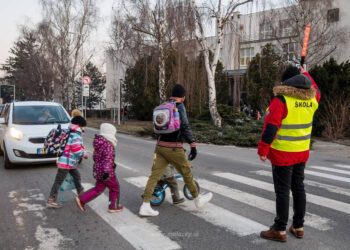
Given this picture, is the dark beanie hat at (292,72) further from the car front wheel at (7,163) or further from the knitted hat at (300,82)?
the car front wheel at (7,163)

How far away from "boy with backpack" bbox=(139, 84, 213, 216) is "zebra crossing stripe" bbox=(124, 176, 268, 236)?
20cm

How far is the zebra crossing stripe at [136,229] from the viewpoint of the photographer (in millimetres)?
3938

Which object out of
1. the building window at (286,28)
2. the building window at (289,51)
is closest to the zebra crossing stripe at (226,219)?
the building window at (286,28)

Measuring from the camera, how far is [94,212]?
5148 mm

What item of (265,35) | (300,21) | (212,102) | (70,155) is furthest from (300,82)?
(265,35)

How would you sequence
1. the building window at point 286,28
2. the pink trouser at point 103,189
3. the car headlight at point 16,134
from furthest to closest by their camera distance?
the building window at point 286,28 < the car headlight at point 16,134 < the pink trouser at point 103,189

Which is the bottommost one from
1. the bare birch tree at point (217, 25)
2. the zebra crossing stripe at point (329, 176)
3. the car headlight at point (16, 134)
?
the zebra crossing stripe at point (329, 176)

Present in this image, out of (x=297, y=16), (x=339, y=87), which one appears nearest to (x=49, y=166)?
(x=339, y=87)

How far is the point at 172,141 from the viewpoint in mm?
4832

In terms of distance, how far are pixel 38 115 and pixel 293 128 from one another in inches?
299

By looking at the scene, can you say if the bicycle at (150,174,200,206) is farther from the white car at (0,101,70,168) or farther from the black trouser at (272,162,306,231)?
the white car at (0,101,70,168)

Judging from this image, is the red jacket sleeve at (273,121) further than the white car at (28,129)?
No

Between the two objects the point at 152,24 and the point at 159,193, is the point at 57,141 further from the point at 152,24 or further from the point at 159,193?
the point at 152,24

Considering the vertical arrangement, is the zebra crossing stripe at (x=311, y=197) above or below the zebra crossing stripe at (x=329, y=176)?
above
